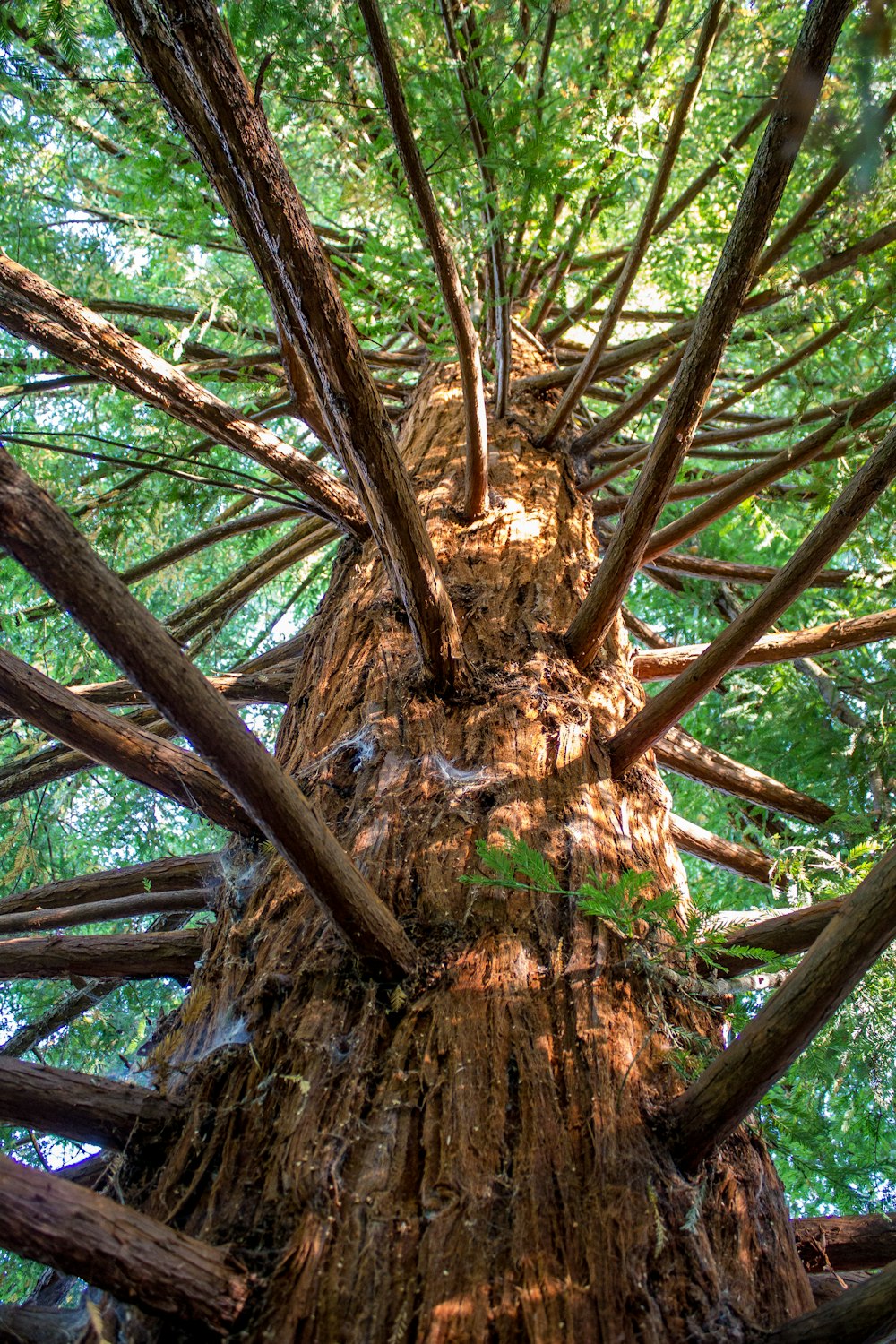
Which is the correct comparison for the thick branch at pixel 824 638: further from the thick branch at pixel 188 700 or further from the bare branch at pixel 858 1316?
the bare branch at pixel 858 1316

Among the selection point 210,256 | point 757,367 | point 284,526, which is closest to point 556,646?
point 757,367

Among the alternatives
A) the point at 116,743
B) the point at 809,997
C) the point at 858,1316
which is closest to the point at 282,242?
the point at 116,743

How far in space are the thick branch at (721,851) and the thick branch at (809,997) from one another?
138cm

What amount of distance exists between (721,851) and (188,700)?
188 cm

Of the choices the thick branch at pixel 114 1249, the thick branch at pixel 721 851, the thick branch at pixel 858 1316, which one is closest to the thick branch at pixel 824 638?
the thick branch at pixel 721 851

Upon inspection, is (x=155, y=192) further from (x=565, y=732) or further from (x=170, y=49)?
(x=565, y=732)

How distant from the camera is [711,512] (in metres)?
2.55

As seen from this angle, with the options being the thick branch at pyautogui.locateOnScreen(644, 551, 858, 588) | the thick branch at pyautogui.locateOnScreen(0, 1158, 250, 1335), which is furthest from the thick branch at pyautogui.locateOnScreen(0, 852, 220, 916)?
the thick branch at pyautogui.locateOnScreen(644, 551, 858, 588)

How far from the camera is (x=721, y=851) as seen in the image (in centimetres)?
261

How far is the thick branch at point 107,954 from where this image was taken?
79.0 inches

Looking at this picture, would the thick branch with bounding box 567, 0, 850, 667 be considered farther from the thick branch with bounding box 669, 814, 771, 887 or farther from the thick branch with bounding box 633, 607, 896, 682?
the thick branch with bounding box 669, 814, 771, 887

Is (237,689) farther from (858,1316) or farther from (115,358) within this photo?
(858,1316)

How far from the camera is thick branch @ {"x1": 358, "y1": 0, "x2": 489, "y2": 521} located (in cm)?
161

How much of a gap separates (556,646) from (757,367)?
10.5 feet
